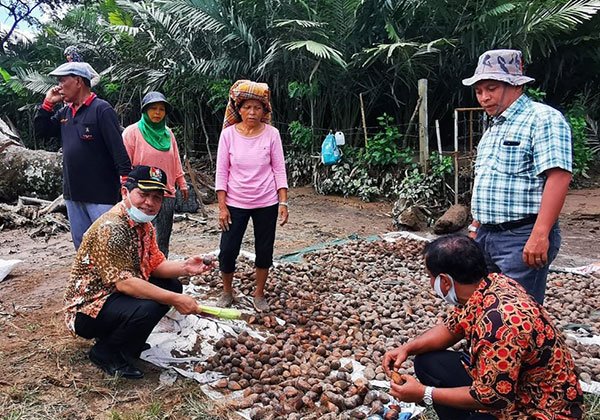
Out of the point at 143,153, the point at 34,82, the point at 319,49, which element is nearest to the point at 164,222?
the point at 143,153

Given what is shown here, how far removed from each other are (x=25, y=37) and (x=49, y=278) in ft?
44.8

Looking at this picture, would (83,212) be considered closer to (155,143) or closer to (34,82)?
(155,143)

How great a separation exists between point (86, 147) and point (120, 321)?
127 centimetres

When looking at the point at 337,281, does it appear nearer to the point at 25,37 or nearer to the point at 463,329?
the point at 463,329

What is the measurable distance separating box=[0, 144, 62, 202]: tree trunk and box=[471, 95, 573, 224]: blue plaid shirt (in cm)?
677

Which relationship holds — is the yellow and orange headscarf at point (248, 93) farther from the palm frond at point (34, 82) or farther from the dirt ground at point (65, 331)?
the palm frond at point (34, 82)

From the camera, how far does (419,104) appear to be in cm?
773

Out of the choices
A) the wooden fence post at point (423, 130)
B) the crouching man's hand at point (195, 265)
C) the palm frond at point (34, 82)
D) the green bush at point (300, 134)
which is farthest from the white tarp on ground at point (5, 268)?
the palm frond at point (34, 82)

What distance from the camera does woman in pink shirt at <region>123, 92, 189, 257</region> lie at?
356 centimetres

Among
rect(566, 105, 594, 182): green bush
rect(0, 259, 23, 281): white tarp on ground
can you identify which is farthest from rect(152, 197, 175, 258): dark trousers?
rect(566, 105, 594, 182): green bush

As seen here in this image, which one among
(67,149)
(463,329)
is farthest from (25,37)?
(463,329)

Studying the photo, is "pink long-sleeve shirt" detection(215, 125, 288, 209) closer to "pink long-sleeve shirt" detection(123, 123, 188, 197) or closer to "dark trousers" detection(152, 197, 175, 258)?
"pink long-sleeve shirt" detection(123, 123, 188, 197)

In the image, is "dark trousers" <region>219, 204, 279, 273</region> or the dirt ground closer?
the dirt ground

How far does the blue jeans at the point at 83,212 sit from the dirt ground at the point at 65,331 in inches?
24.4
